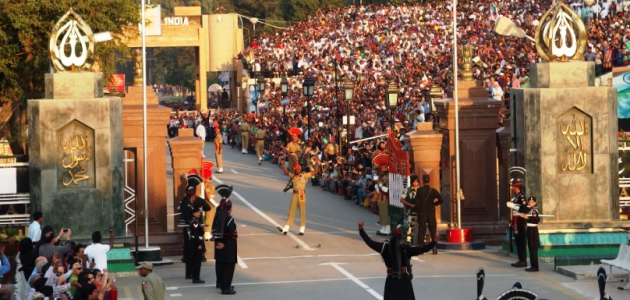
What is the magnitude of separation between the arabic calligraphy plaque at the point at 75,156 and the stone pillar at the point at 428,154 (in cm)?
702

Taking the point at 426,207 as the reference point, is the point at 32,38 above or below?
above

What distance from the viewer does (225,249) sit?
21.6 metres

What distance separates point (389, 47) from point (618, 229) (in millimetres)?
43359

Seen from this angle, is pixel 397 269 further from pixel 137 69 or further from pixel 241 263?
pixel 137 69

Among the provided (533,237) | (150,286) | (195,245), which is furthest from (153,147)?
(150,286)

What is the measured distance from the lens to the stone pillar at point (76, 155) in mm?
23516

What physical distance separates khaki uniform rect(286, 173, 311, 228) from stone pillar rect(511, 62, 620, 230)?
6.37 metres

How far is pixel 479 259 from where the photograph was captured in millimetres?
24672

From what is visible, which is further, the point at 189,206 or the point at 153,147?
the point at 153,147

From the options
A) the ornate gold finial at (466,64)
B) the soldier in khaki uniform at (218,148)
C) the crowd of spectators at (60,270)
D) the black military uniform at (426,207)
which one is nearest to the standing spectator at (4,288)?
the crowd of spectators at (60,270)

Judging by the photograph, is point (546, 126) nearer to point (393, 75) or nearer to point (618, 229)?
point (618, 229)

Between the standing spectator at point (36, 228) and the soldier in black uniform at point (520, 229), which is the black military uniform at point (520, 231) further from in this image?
the standing spectator at point (36, 228)

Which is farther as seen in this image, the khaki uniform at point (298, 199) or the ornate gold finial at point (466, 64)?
the khaki uniform at point (298, 199)

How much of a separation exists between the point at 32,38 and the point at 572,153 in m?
16.4
